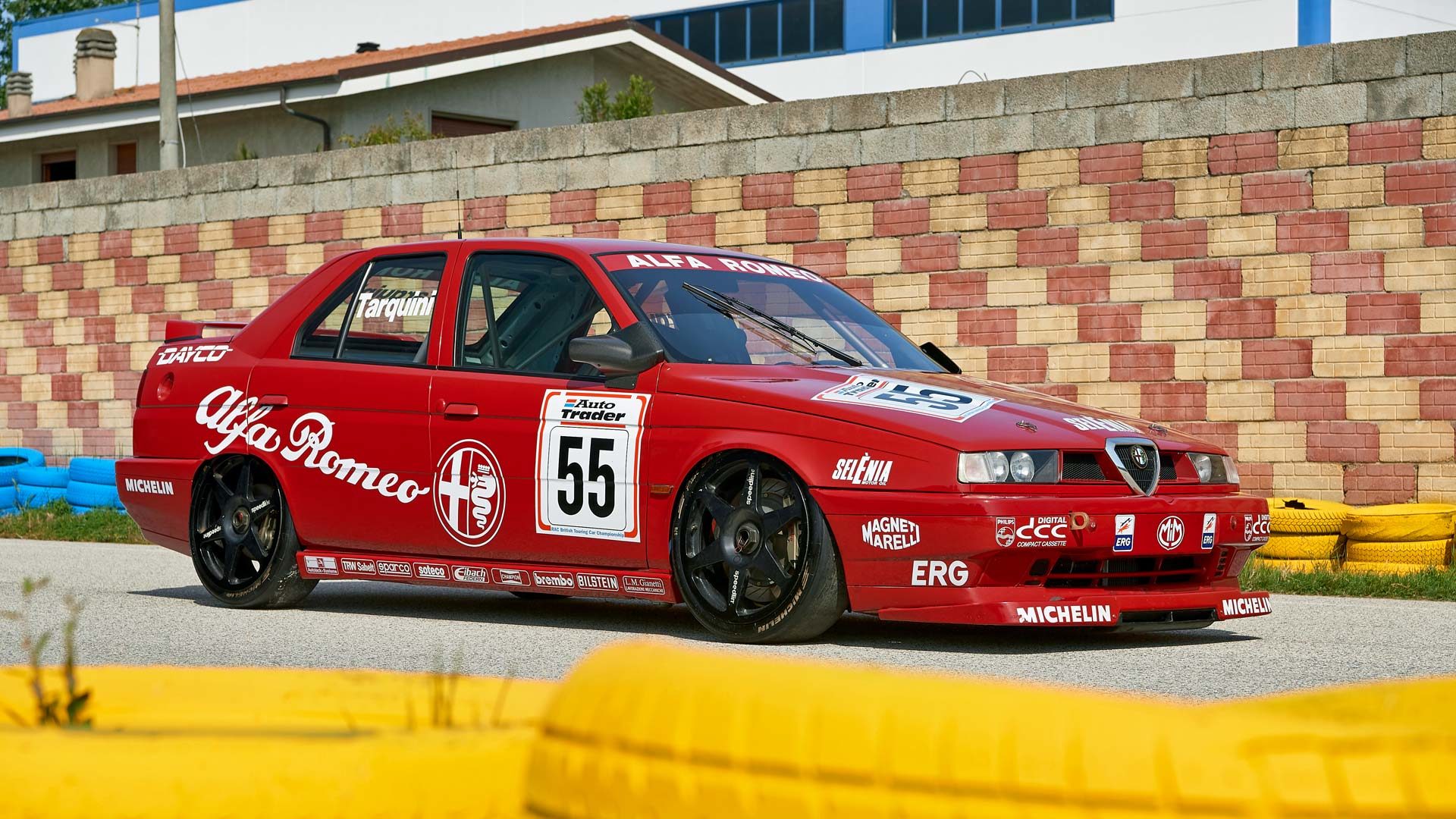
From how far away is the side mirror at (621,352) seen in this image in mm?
6387

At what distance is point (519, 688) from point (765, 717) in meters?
0.85

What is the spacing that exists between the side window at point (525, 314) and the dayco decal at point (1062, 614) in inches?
74.3

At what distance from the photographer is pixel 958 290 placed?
11898 millimetres

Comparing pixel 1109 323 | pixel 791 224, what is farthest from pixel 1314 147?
pixel 791 224

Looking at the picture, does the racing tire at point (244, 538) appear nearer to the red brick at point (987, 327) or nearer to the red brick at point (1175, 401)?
the red brick at point (987, 327)

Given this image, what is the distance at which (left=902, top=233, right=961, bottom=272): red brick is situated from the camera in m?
11.9

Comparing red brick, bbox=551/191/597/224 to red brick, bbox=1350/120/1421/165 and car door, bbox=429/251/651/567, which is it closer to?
red brick, bbox=1350/120/1421/165

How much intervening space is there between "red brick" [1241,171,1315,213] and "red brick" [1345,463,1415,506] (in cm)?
159

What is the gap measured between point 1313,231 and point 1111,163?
1344mm

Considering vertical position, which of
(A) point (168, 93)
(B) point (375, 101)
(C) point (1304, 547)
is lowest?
(C) point (1304, 547)

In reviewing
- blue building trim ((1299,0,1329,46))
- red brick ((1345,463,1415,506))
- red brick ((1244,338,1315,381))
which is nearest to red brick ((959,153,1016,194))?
red brick ((1244,338,1315,381))

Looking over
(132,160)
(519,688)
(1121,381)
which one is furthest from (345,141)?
(519,688)

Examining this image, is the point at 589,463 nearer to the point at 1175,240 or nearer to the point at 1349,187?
the point at 1175,240

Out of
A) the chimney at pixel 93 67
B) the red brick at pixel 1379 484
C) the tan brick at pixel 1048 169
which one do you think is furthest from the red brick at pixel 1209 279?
the chimney at pixel 93 67
